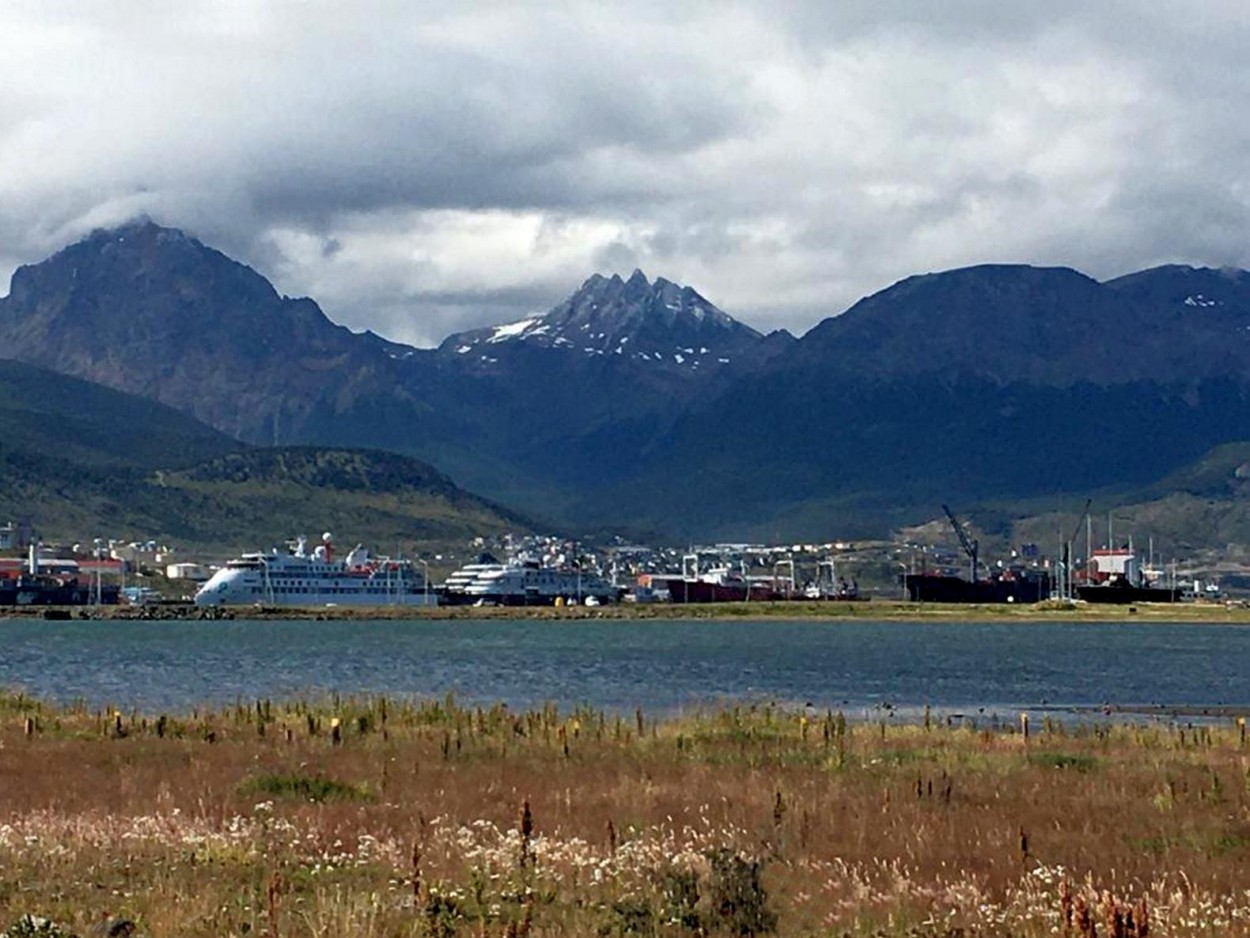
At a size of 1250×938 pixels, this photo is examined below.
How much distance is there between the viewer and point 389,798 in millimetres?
29297

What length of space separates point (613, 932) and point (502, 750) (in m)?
20.2

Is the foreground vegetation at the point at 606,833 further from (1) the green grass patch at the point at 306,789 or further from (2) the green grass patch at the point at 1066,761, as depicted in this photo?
(2) the green grass patch at the point at 1066,761

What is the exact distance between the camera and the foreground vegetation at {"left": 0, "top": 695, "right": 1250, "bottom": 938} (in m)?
18.7

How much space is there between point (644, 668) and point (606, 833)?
7912 cm

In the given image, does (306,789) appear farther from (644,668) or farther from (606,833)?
(644,668)

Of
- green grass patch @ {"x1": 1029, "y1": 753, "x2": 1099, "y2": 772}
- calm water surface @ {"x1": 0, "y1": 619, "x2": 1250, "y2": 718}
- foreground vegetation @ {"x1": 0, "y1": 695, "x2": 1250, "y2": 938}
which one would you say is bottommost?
calm water surface @ {"x1": 0, "y1": 619, "x2": 1250, "y2": 718}

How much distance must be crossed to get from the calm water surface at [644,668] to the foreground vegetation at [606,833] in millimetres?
25345

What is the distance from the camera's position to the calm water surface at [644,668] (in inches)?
2992

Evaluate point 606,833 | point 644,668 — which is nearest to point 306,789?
point 606,833

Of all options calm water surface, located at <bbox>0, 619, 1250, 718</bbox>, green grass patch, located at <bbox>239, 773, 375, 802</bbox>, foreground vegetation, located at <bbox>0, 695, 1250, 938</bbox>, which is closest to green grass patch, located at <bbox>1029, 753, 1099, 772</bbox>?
foreground vegetation, located at <bbox>0, 695, 1250, 938</bbox>

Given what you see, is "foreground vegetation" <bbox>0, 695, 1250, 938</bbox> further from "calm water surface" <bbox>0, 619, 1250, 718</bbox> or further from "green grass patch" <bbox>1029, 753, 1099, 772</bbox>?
"calm water surface" <bbox>0, 619, 1250, 718</bbox>

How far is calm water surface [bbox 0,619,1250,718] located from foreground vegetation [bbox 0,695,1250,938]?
2535 centimetres

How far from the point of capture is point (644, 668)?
4090 inches

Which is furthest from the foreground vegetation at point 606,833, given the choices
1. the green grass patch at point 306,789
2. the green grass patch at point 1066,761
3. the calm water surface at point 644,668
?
the calm water surface at point 644,668
